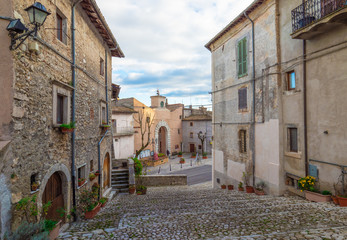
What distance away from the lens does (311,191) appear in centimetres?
770

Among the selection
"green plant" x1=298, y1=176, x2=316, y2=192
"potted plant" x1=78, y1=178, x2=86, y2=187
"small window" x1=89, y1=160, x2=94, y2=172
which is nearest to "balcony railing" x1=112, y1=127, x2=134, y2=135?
"small window" x1=89, y1=160, x2=94, y2=172

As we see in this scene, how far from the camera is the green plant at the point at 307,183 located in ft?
25.5

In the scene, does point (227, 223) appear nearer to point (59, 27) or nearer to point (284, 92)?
point (284, 92)

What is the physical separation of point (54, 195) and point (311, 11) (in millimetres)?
10740

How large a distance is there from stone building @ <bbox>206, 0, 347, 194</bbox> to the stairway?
6386 millimetres

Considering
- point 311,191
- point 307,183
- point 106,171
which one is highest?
point 307,183

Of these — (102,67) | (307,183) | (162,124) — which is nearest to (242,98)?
(307,183)

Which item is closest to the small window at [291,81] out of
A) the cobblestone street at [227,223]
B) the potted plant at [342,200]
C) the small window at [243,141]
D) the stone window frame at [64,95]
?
the small window at [243,141]

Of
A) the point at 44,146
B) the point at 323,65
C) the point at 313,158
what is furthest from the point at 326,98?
the point at 44,146

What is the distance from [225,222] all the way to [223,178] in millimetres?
9359

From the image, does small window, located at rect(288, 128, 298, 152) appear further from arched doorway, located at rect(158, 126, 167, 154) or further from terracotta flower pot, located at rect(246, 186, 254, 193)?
arched doorway, located at rect(158, 126, 167, 154)

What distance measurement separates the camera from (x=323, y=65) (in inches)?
298

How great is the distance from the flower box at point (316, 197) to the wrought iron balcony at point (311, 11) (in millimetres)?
5703

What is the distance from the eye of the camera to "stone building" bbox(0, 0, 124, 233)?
167 inches
